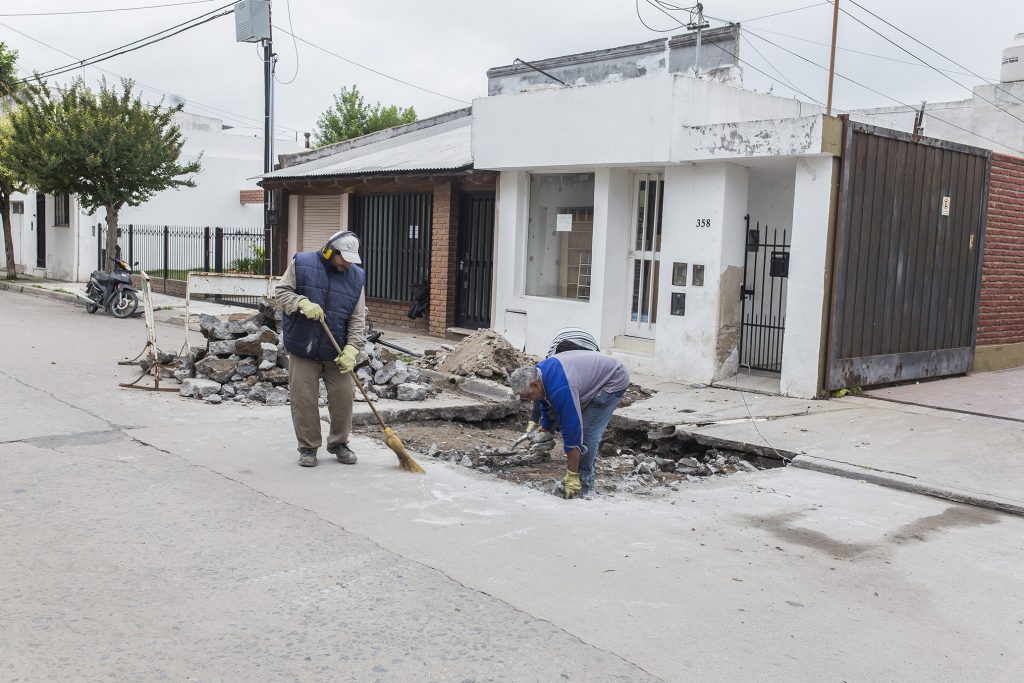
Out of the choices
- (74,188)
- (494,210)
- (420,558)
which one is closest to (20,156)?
(74,188)

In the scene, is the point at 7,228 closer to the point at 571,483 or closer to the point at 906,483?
the point at 571,483

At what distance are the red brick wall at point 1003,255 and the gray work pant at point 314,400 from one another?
31.9 feet

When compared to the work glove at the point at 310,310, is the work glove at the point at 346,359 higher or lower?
lower

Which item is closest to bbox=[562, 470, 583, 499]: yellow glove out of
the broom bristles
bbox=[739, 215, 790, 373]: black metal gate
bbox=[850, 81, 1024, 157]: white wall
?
the broom bristles

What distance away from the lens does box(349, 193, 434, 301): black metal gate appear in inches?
674

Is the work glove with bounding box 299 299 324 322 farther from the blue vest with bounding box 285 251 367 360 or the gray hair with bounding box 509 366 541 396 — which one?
the gray hair with bounding box 509 366 541 396

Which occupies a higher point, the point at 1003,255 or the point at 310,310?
the point at 1003,255

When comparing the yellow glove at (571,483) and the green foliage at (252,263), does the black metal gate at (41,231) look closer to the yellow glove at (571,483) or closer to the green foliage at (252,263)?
the green foliage at (252,263)

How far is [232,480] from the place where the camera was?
6684 mm

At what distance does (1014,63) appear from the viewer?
70.9ft

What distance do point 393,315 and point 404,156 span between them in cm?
315

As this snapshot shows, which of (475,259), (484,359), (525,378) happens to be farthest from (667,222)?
(525,378)

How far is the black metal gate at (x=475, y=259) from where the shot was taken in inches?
613

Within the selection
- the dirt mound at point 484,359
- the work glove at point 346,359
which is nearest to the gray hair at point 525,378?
the work glove at point 346,359
